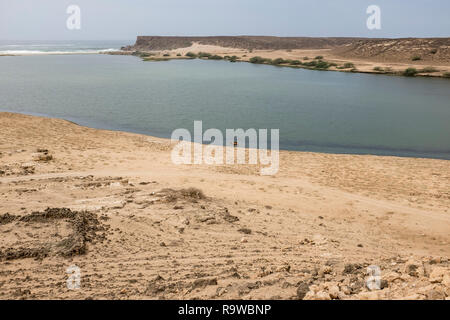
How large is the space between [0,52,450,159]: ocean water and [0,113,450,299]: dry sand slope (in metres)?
4.08

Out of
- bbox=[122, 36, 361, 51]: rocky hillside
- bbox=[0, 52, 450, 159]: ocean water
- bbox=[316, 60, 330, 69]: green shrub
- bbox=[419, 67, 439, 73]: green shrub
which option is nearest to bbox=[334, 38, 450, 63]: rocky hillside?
bbox=[419, 67, 439, 73]: green shrub

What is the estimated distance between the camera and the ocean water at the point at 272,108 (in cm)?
1628

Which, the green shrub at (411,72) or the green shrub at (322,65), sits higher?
the green shrub at (322,65)

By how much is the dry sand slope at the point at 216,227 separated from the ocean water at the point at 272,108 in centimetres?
408

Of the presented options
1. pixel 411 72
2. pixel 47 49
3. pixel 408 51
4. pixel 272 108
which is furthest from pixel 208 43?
pixel 272 108

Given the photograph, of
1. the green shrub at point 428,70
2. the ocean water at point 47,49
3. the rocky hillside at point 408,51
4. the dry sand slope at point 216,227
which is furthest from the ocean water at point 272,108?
the ocean water at point 47,49

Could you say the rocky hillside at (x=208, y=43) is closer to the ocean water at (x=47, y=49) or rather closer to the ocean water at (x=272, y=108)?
the ocean water at (x=47, y=49)

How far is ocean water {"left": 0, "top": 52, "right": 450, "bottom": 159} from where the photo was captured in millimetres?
16281

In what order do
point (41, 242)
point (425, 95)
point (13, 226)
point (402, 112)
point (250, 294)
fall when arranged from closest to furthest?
point (250, 294)
point (41, 242)
point (13, 226)
point (402, 112)
point (425, 95)

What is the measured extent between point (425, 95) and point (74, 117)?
82.3 ft

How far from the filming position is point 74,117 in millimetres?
19188
